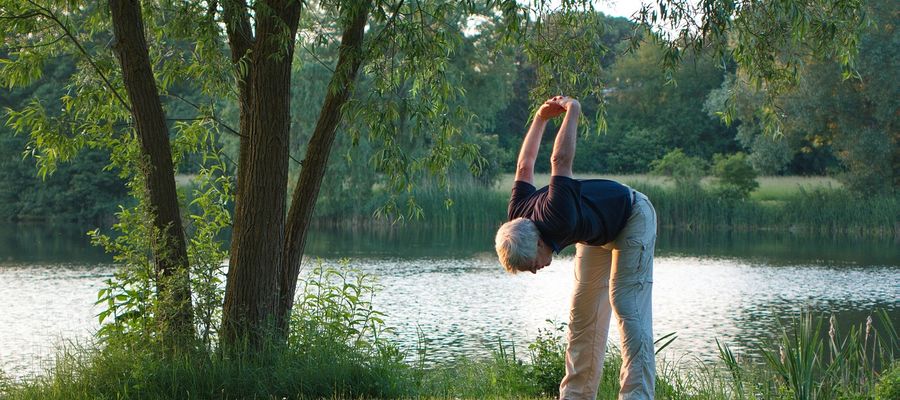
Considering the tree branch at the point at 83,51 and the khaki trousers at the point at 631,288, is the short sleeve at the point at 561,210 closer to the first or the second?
the khaki trousers at the point at 631,288

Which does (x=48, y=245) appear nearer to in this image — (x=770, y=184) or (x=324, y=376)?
(x=324, y=376)

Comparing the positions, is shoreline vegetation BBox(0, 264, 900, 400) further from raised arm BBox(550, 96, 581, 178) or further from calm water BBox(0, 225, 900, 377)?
raised arm BBox(550, 96, 581, 178)

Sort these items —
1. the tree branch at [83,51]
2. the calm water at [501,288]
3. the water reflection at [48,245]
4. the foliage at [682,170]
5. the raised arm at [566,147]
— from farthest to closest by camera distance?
the foliage at [682,170], the water reflection at [48,245], the calm water at [501,288], the tree branch at [83,51], the raised arm at [566,147]

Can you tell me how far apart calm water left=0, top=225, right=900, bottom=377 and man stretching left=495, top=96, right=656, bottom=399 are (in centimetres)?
318

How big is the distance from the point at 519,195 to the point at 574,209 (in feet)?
1.67

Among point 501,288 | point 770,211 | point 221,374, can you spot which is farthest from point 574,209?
point 770,211

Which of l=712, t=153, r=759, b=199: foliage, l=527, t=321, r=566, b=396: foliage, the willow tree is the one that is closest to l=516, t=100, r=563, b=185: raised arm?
the willow tree

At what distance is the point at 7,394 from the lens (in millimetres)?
6332

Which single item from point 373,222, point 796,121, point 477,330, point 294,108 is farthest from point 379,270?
point 796,121

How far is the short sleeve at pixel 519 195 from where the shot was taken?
4.61 m

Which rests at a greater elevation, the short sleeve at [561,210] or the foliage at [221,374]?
the short sleeve at [561,210]

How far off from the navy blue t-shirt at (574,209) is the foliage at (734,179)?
28356mm

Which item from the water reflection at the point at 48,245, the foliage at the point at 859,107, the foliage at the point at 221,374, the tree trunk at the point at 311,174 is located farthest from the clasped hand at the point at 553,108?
the foliage at the point at 859,107

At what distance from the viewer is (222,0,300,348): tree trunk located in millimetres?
6711
